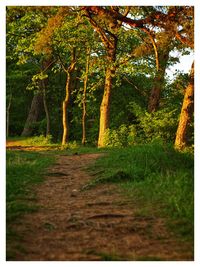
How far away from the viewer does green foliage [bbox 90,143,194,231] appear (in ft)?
19.9

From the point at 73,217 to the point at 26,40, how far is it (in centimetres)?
1761

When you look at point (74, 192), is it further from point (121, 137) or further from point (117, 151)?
point (121, 137)

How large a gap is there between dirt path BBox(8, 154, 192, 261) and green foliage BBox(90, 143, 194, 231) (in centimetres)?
35

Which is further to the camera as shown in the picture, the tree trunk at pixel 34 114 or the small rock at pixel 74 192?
the tree trunk at pixel 34 114

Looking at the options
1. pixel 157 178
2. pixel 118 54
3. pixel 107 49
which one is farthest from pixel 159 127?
pixel 157 178

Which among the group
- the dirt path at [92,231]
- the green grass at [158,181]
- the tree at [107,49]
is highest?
the tree at [107,49]

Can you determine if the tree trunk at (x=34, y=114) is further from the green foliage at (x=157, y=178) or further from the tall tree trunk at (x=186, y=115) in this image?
the green foliage at (x=157, y=178)

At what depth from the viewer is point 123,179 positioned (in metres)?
8.87

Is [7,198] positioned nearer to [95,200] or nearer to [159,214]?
[95,200]

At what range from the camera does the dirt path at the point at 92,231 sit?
450 centimetres

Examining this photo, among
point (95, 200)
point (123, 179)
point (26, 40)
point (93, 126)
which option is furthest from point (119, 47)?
point (95, 200)

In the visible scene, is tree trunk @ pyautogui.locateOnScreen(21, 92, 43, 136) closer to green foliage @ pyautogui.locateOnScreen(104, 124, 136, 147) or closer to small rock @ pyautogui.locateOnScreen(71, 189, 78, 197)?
green foliage @ pyautogui.locateOnScreen(104, 124, 136, 147)

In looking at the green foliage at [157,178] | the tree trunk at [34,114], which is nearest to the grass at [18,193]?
the green foliage at [157,178]

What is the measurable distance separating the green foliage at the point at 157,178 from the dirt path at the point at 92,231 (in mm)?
353
